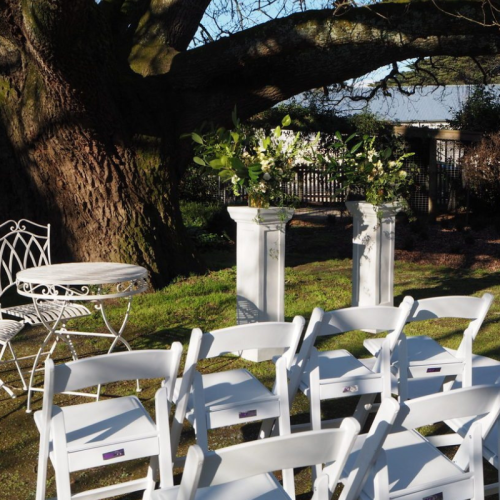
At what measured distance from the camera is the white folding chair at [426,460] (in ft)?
8.39

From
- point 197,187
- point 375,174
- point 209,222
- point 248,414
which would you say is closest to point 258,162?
point 375,174

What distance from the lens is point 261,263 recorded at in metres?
6.32

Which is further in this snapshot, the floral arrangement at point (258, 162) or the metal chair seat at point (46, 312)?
the floral arrangement at point (258, 162)

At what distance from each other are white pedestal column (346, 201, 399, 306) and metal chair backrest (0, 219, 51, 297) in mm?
3113

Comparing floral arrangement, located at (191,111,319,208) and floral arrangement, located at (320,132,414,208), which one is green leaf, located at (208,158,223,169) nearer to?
floral arrangement, located at (191,111,319,208)

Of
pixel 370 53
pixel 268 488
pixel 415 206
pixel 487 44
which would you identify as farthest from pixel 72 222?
pixel 415 206

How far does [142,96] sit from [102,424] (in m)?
6.94

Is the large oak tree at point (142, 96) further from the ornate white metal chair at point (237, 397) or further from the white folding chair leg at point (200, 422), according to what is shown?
the white folding chair leg at point (200, 422)

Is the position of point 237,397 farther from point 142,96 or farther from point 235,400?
point 142,96

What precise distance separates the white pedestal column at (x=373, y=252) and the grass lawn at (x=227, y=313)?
47 cm

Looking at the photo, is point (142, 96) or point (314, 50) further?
point (142, 96)

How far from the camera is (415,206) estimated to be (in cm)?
1825

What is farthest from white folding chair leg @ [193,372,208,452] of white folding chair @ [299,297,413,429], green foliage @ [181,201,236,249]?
green foliage @ [181,201,236,249]

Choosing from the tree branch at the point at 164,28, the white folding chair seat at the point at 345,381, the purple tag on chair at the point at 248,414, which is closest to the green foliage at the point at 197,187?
the tree branch at the point at 164,28
